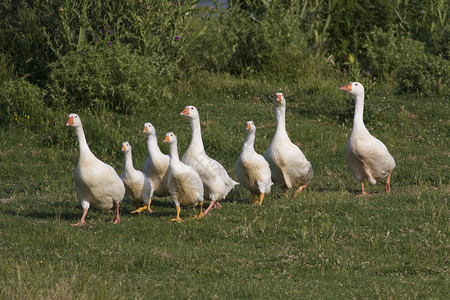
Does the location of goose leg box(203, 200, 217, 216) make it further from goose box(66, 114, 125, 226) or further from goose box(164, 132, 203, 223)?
goose box(66, 114, 125, 226)

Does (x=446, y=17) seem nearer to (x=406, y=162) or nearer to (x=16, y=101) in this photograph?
(x=406, y=162)

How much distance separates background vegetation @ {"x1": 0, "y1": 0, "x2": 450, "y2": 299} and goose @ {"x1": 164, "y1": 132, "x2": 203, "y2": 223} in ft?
1.06

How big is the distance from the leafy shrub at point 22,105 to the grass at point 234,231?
0.26 metres

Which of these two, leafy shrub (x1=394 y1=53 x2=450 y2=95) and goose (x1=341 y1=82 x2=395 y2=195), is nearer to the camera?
goose (x1=341 y1=82 x2=395 y2=195)

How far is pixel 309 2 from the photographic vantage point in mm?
21016

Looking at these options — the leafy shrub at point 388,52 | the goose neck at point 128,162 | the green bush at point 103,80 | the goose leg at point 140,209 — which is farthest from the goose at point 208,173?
the leafy shrub at point 388,52

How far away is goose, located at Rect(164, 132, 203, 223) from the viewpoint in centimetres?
938

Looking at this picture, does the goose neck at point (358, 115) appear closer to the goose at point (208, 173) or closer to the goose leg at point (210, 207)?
the goose at point (208, 173)

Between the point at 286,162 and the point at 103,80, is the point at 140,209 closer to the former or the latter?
the point at 286,162

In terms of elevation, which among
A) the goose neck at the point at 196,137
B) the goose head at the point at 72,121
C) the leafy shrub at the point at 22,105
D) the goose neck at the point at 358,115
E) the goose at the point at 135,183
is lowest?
the leafy shrub at the point at 22,105

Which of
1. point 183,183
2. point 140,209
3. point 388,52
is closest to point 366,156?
point 183,183

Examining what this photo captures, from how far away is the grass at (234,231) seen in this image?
22.7ft

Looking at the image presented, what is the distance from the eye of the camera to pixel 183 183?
370 inches

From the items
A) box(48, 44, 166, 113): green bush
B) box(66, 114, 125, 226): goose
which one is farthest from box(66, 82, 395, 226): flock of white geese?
box(48, 44, 166, 113): green bush
